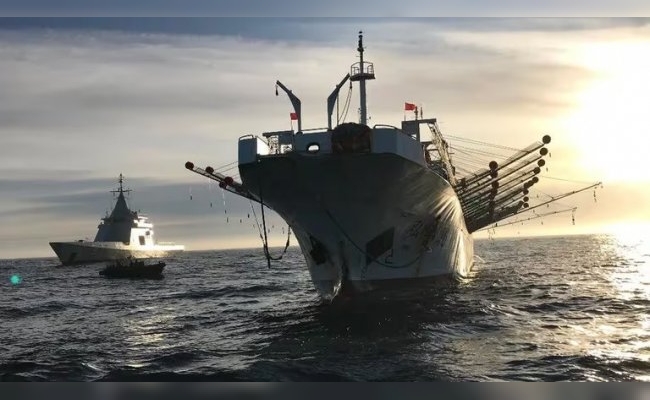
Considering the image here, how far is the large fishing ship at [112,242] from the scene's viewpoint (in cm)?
8300

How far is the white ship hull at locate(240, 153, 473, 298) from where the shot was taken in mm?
16859

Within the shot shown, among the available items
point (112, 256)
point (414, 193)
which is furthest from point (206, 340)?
point (112, 256)

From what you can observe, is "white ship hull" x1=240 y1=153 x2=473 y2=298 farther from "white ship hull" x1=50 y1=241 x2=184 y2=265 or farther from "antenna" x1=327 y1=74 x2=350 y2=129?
"white ship hull" x1=50 y1=241 x2=184 y2=265

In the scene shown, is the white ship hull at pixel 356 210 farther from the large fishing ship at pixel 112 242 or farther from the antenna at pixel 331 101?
the large fishing ship at pixel 112 242

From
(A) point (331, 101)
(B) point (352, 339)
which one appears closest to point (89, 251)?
(A) point (331, 101)

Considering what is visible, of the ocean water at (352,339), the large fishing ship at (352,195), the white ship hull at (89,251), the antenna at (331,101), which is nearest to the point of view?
the ocean water at (352,339)

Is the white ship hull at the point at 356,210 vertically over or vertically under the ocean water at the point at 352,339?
over

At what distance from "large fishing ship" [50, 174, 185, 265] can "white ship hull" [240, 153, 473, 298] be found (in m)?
71.2

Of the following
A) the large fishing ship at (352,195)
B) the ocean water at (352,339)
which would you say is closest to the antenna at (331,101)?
the large fishing ship at (352,195)

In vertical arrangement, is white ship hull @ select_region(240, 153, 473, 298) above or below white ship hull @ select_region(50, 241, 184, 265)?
above

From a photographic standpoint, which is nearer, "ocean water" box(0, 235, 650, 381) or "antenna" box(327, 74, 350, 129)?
"ocean water" box(0, 235, 650, 381)

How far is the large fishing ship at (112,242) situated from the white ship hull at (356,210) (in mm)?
71156

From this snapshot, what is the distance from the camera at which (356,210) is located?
1794 cm

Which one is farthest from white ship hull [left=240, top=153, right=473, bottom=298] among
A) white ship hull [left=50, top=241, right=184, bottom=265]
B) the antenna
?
white ship hull [left=50, top=241, right=184, bottom=265]
